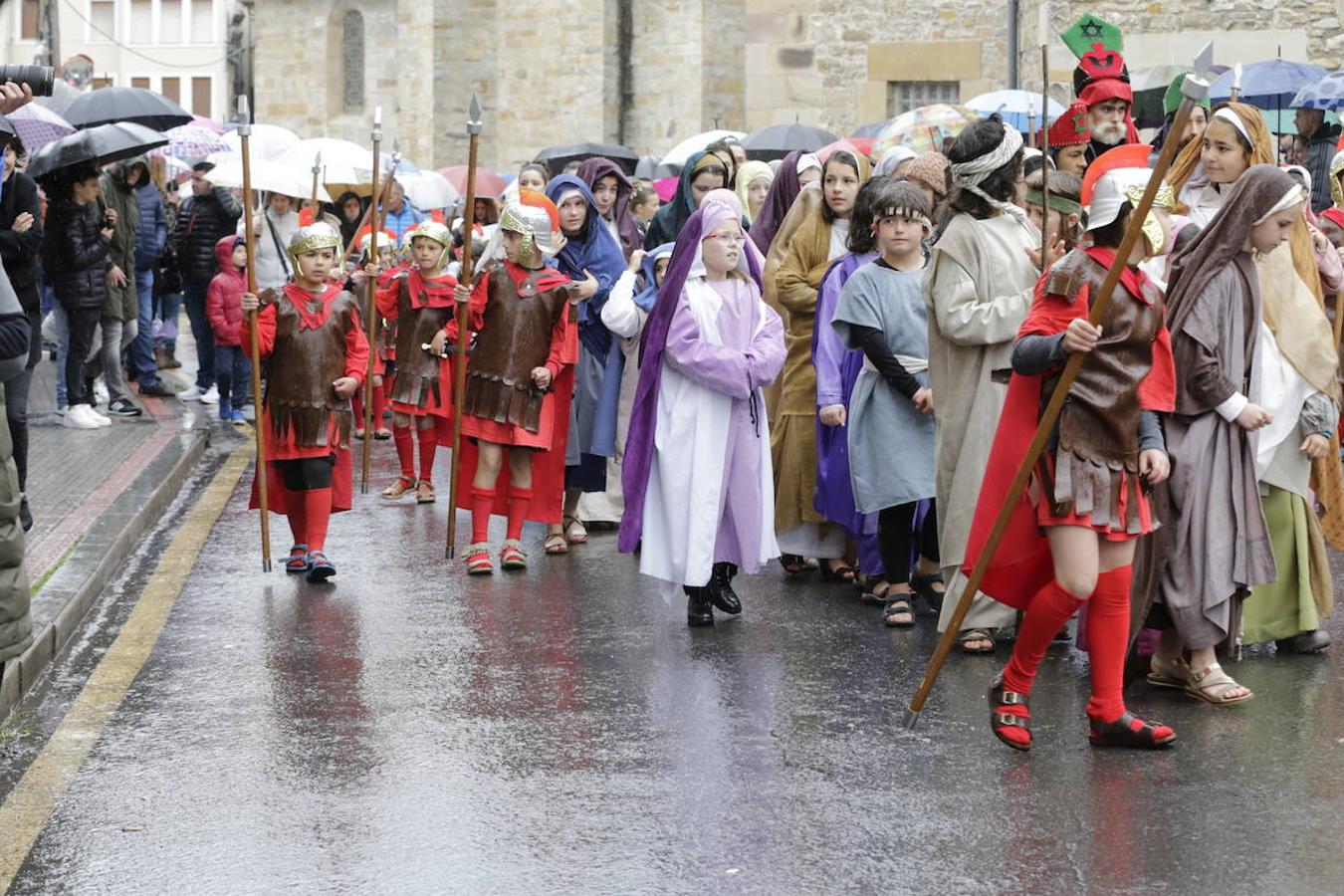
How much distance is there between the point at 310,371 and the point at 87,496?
7.81 ft

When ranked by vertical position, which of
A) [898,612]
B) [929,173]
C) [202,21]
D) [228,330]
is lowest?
[898,612]

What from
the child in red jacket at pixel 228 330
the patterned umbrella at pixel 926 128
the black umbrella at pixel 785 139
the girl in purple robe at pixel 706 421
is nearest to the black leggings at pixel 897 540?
the girl in purple robe at pixel 706 421

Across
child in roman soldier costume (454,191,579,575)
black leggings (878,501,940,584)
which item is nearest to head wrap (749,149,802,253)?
child in roman soldier costume (454,191,579,575)

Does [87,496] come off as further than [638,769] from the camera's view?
Yes

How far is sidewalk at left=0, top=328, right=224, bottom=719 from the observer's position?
27.4ft

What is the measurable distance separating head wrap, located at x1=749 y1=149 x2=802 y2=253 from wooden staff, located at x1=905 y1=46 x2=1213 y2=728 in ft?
13.6

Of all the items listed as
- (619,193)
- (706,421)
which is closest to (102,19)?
(619,193)

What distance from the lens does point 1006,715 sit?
647 centimetres

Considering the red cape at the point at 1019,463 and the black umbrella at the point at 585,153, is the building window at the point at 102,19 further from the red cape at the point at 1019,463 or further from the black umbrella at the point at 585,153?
the red cape at the point at 1019,463

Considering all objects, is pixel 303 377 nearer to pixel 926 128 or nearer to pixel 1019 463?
pixel 1019 463

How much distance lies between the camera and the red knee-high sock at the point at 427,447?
1252 centimetres

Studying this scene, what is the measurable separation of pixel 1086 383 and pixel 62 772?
3224mm

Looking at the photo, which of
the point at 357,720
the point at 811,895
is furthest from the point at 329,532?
the point at 811,895

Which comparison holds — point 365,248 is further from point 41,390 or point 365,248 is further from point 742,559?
point 742,559
